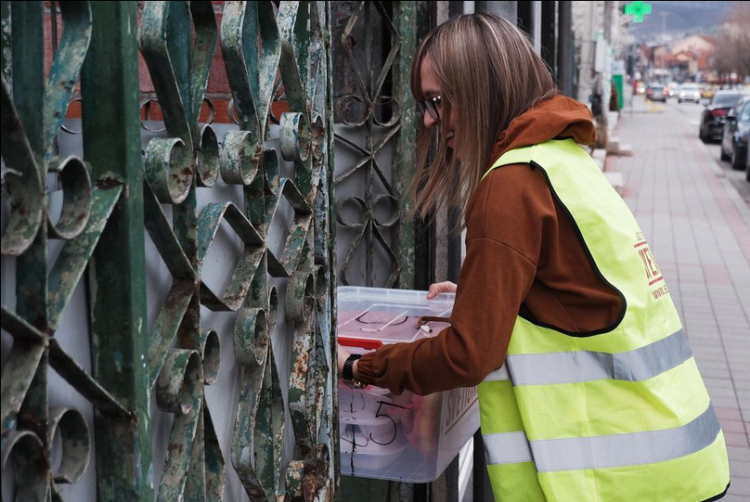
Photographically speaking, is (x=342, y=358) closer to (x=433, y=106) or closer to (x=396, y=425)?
(x=396, y=425)

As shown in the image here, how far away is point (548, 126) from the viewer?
2053 mm

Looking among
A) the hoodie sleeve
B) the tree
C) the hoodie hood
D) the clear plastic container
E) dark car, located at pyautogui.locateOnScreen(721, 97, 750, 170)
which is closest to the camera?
the hoodie sleeve

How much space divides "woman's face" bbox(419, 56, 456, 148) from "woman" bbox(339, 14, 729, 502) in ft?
0.48

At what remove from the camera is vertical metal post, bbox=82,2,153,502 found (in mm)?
1172

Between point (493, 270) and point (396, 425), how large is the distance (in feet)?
2.18

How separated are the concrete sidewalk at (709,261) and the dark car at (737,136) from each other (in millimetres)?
526

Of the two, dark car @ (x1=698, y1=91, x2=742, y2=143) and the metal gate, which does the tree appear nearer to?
dark car @ (x1=698, y1=91, x2=742, y2=143)

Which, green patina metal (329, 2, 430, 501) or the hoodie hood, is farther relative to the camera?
green patina metal (329, 2, 430, 501)

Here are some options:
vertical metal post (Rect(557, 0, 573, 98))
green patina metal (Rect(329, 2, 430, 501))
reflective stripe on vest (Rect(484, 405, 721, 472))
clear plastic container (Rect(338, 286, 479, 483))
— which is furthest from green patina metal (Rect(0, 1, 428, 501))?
vertical metal post (Rect(557, 0, 573, 98))

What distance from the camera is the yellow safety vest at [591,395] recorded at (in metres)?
1.99

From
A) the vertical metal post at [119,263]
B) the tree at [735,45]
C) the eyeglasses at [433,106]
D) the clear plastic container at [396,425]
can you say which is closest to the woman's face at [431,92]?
the eyeglasses at [433,106]

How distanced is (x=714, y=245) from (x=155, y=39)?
35.4 ft

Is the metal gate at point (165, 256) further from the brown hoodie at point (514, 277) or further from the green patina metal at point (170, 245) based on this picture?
the brown hoodie at point (514, 277)

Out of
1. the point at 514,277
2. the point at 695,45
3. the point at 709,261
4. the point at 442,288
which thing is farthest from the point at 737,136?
the point at 695,45
